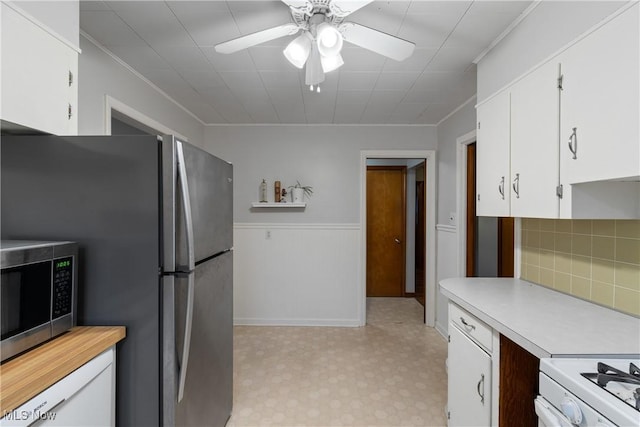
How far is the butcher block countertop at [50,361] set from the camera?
2.68 feet

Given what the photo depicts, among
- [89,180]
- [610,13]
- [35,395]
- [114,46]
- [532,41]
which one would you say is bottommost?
[35,395]

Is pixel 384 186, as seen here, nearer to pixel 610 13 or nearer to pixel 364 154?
pixel 364 154

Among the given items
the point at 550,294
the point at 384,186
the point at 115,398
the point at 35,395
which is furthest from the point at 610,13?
the point at 384,186

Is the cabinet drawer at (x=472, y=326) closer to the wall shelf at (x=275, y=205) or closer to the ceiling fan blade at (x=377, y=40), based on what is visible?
the ceiling fan blade at (x=377, y=40)

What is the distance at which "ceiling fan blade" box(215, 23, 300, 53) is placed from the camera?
146 cm

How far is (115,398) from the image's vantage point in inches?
48.9

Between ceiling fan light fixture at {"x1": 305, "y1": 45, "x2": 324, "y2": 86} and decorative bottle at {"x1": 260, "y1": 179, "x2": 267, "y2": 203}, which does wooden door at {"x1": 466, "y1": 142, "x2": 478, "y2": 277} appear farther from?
decorative bottle at {"x1": 260, "y1": 179, "x2": 267, "y2": 203}

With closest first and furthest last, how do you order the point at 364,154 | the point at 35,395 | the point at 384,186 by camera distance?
the point at 35,395, the point at 364,154, the point at 384,186

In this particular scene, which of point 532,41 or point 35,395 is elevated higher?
point 532,41

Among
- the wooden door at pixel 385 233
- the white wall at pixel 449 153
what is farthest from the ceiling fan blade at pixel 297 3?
the wooden door at pixel 385 233

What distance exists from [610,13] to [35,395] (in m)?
2.26

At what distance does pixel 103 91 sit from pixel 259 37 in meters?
1.22

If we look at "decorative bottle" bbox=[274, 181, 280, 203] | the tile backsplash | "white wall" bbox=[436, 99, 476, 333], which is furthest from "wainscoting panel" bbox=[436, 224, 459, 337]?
"decorative bottle" bbox=[274, 181, 280, 203]

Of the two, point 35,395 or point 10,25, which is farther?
point 10,25
